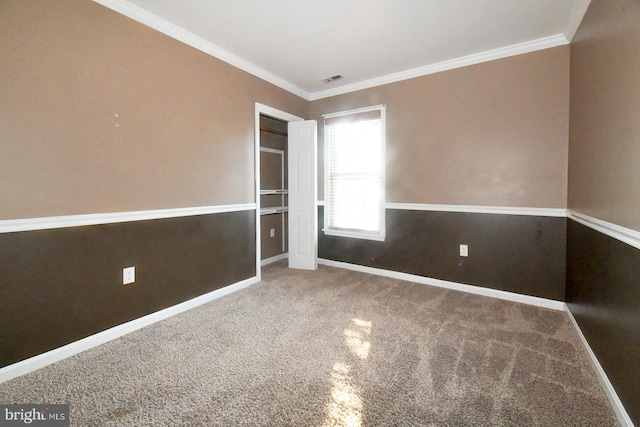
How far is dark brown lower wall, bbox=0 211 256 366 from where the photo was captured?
1657mm

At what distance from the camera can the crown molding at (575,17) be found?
Result: 2.02 metres

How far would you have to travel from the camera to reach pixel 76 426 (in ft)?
4.20

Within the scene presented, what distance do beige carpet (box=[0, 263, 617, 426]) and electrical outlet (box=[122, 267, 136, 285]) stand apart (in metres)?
0.42

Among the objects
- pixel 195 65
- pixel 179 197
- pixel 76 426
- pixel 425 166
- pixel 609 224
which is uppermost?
pixel 195 65

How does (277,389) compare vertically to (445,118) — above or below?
below

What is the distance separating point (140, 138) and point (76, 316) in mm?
1394

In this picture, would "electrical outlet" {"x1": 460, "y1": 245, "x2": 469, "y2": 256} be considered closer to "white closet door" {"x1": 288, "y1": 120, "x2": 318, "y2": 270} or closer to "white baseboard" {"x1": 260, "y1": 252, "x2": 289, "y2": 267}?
"white closet door" {"x1": 288, "y1": 120, "x2": 318, "y2": 270}

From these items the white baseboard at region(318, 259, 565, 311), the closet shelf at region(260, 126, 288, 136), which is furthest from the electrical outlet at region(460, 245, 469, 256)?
the closet shelf at region(260, 126, 288, 136)

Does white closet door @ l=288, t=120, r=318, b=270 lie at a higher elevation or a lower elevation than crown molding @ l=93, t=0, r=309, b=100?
lower

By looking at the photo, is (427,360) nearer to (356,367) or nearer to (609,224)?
(356,367)

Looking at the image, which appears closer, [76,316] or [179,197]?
[76,316]

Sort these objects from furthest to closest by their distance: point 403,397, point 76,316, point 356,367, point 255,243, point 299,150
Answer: point 299,150 → point 255,243 → point 76,316 → point 356,367 → point 403,397

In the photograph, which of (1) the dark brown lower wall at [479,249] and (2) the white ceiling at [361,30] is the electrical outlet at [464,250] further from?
(2) the white ceiling at [361,30]

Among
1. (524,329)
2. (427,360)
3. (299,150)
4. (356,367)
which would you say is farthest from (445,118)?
(356,367)
